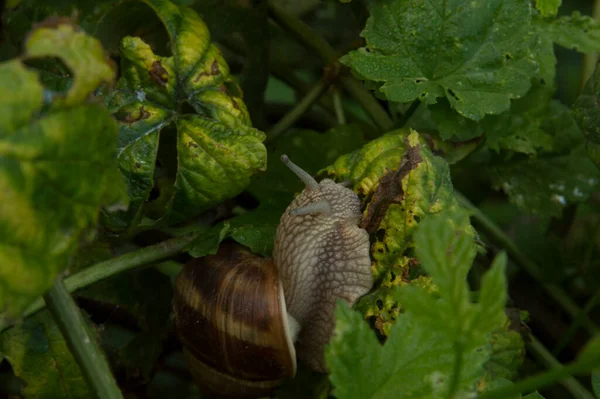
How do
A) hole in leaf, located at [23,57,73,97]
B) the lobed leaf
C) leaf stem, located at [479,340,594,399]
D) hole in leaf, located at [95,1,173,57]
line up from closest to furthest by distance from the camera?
leaf stem, located at [479,340,594,399]
the lobed leaf
hole in leaf, located at [23,57,73,97]
hole in leaf, located at [95,1,173,57]

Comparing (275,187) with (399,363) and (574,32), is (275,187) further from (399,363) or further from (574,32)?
(574,32)

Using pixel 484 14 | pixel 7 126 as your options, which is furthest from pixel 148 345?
pixel 484 14

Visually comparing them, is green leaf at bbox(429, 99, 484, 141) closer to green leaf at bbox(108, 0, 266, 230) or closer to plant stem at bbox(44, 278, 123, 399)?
green leaf at bbox(108, 0, 266, 230)

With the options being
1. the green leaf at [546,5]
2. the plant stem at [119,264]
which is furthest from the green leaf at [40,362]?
the green leaf at [546,5]

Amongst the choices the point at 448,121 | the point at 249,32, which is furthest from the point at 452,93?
the point at 249,32

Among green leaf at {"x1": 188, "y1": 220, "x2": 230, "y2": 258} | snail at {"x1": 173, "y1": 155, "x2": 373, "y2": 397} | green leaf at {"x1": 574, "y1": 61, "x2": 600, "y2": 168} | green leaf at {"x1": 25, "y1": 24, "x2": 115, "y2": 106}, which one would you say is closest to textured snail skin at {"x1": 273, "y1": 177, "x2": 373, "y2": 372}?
snail at {"x1": 173, "y1": 155, "x2": 373, "y2": 397}

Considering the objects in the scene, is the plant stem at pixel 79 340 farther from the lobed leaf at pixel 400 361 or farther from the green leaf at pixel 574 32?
the green leaf at pixel 574 32
